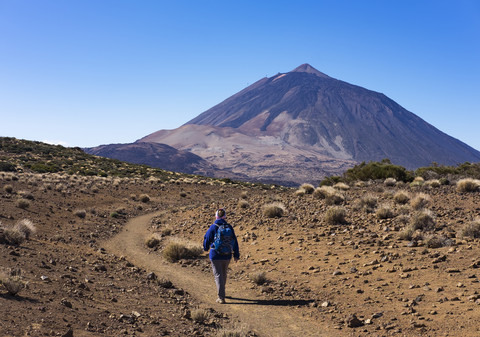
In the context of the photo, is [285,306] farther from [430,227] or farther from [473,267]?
[430,227]

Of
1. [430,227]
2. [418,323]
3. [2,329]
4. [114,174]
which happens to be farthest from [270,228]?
[114,174]

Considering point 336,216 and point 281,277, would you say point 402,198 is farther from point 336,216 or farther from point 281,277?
point 281,277

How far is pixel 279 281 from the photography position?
9.81m

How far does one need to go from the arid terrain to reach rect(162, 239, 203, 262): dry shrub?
240 millimetres

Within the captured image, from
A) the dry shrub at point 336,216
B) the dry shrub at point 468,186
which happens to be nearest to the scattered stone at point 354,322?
the dry shrub at point 336,216

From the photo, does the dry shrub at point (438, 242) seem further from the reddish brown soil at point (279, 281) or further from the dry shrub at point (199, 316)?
the dry shrub at point (199, 316)

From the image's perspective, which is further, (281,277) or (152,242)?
(152,242)

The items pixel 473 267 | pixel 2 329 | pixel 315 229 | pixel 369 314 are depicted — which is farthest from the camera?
pixel 315 229

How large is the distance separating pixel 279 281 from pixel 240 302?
165cm

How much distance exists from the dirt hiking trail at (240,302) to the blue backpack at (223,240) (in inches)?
44.8

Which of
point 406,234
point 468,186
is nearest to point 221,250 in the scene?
point 406,234

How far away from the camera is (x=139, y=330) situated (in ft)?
→ 19.9

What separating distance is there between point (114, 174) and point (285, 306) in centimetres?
3973

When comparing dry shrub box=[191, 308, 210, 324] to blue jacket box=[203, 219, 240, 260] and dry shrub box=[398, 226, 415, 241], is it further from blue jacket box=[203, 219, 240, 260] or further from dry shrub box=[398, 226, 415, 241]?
dry shrub box=[398, 226, 415, 241]
